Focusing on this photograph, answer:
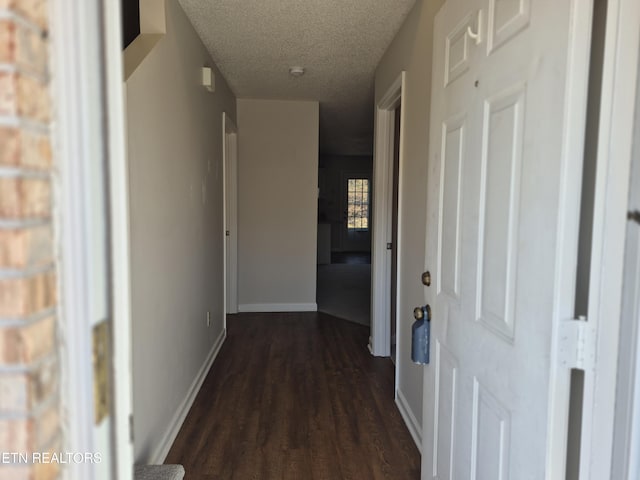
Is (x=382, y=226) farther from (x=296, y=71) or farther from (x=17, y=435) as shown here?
(x=17, y=435)

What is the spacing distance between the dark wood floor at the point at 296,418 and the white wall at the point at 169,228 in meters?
0.19

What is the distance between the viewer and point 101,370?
0.58m

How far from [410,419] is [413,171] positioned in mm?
1449

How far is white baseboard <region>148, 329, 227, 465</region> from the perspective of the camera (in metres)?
2.14

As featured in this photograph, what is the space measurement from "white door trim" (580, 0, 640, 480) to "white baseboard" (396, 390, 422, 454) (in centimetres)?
158

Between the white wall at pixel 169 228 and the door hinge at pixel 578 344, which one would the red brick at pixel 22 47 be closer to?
the door hinge at pixel 578 344

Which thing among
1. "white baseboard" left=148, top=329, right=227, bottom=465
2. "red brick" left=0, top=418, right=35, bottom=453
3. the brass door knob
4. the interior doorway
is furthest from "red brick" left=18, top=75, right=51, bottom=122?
the interior doorway

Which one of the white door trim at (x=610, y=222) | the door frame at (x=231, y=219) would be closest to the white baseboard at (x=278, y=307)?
the door frame at (x=231, y=219)

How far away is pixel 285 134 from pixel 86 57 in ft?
15.0

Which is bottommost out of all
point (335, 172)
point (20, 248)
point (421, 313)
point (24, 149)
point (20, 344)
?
point (421, 313)

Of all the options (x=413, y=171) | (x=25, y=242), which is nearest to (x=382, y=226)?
(x=413, y=171)

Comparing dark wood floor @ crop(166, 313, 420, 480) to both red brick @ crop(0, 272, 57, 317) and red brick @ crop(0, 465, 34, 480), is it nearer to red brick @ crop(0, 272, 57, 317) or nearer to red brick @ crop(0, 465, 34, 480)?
red brick @ crop(0, 465, 34, 480)

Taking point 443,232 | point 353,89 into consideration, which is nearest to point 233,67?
point 353,89

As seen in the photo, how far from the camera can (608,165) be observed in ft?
2.70
